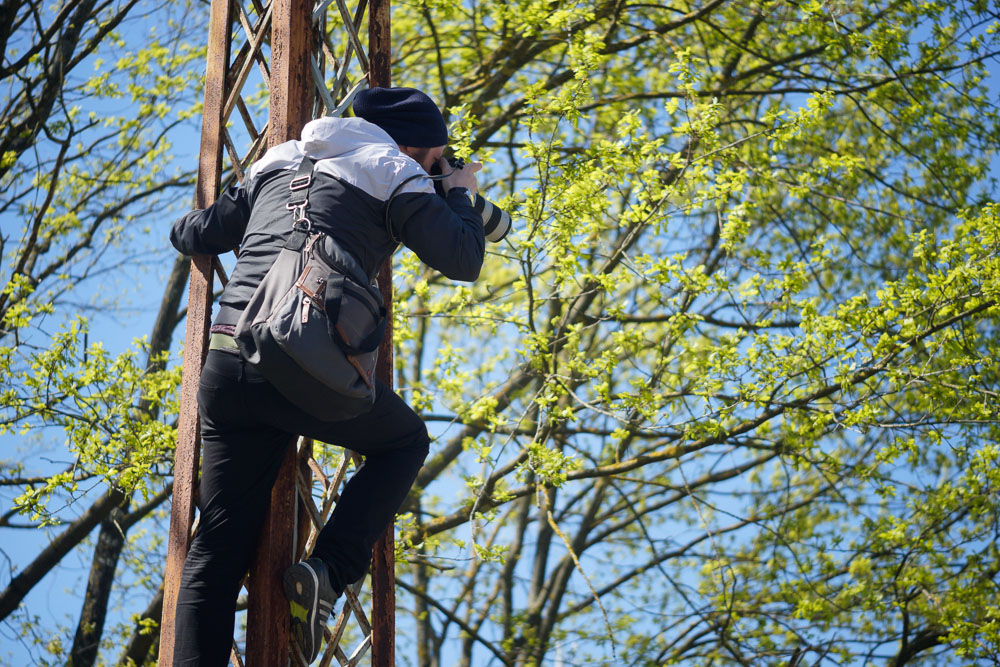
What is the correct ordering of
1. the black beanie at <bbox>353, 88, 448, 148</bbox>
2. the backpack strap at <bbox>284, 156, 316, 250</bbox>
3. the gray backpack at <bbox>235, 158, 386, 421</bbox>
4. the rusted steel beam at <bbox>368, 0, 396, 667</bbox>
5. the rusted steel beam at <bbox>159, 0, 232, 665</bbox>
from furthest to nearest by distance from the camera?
the rusted steel beam at <bbox>368, 0, 396, 667</bbox> < the black beanie at <bbox>353, 88, 448, 148</bbox> < the rusted steel beam at <bbox>159, 0, 232, 665</bbox> < the backpack strap at <bbox>284, 156, 316, 250</bbox> < the gray backpack at <bbox>235, 158, 386, 421</bbox>

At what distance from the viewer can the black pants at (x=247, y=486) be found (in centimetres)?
266

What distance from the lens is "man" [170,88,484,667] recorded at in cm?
266

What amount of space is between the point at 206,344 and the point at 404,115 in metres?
0.97

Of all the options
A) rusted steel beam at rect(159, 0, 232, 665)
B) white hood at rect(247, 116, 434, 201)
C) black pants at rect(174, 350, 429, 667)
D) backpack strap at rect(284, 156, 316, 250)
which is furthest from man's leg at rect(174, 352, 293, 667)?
white hood at rect(247, 116, 434, 201)

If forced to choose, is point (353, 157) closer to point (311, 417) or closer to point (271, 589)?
point (311, 417)

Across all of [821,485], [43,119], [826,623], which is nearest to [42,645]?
[43,119]

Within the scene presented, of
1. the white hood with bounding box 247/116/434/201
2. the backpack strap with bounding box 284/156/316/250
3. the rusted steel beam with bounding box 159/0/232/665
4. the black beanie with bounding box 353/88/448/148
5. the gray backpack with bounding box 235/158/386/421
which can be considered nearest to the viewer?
the gray backpack with bounding box 235/158/386/421

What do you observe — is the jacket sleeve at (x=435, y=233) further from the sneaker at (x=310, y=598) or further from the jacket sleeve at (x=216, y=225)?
the sneaker at (x=310, y=598)

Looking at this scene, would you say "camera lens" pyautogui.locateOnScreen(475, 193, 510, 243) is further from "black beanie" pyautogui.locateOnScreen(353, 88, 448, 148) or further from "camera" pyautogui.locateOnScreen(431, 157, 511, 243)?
"black beanie" pyautogui.locateOnScreen(353, 88, 448, 148)

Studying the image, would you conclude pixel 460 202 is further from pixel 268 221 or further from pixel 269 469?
pixel 269 469

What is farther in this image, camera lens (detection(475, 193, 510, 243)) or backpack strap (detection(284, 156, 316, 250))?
camera lens (detection(475, 193, 510, 243))

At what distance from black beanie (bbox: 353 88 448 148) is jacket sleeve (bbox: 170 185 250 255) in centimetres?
47

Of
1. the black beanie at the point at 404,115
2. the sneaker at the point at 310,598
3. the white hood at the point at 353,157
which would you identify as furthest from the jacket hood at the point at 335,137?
the sneaker at the point at 310,598

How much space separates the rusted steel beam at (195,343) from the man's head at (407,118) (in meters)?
0.61
